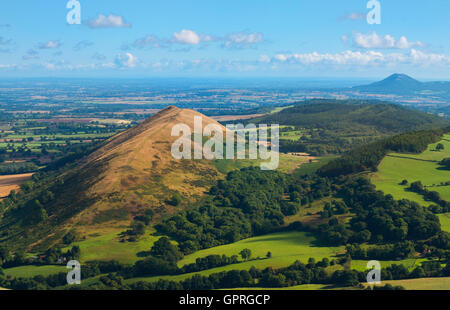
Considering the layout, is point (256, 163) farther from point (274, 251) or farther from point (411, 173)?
point (274, 251)

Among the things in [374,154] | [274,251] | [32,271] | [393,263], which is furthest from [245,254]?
[374,154]

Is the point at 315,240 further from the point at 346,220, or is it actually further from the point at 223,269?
the point at 223,269

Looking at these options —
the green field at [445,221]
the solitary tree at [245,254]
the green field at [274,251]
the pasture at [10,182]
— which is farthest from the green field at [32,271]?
the green field at [445,221]

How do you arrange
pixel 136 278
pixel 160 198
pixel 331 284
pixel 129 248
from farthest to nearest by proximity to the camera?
pixel 160 198, pixel 129 248, pixel 136 278, pixel 331 284
